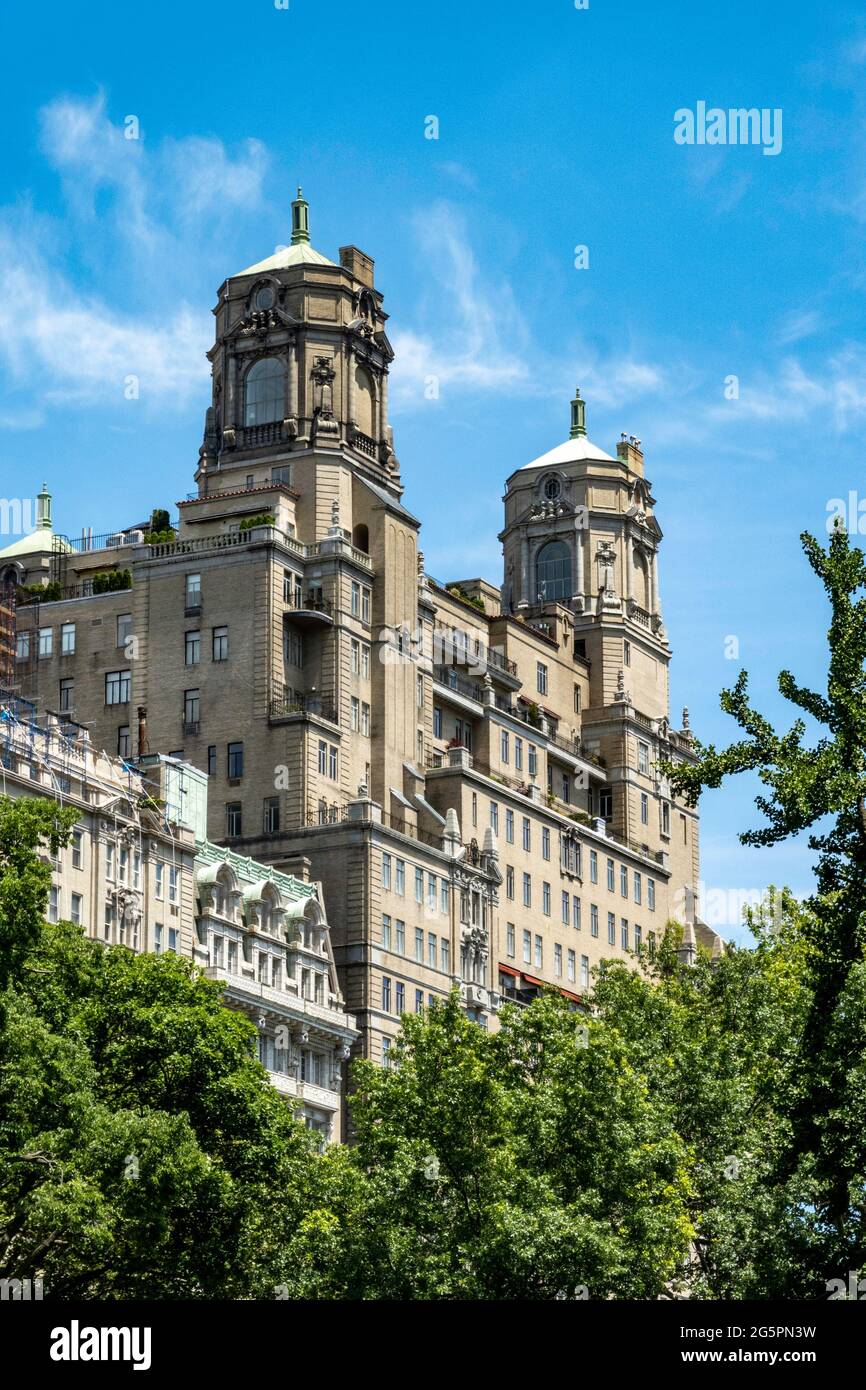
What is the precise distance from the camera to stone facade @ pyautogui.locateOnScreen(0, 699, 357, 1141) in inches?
4203

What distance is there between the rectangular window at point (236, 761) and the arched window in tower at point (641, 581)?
5058 centimetres

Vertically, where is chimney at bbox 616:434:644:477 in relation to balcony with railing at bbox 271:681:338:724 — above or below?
above

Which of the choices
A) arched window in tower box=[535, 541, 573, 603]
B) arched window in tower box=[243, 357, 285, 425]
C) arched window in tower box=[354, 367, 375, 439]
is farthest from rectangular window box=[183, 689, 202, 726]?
arched window in tower box=[535, 541, 573, 603]

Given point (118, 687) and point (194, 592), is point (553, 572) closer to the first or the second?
point (194, 592)

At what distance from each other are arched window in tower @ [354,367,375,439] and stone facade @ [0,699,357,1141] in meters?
30.6

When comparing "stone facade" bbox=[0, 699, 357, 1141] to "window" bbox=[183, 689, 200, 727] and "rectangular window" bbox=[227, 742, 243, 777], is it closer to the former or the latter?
"rectangular window" bbox=[227, 742, 243, 777]

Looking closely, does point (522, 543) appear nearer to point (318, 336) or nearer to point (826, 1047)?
point (318, 336)

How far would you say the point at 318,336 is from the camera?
14650 centimetres

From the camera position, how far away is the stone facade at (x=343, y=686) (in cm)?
13400

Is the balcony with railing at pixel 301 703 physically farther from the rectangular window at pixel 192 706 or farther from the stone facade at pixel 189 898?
the stone facade at pixel 189 898

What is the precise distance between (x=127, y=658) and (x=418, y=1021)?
47.7 metres

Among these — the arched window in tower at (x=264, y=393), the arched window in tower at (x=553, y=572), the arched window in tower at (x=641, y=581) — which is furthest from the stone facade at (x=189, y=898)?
the arched window in tower at (x=641, y=581)

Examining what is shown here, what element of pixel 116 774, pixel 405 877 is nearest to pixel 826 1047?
pixel 116 774
